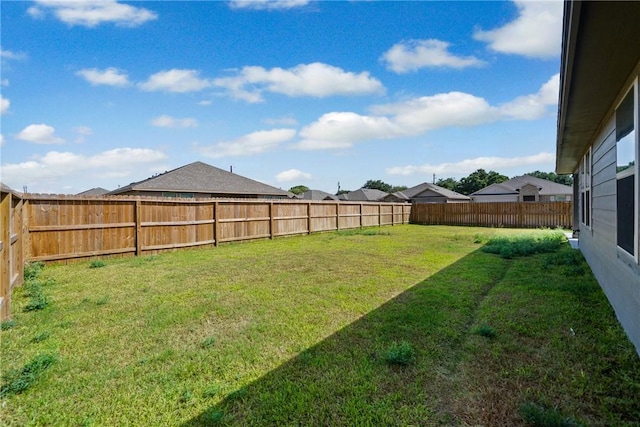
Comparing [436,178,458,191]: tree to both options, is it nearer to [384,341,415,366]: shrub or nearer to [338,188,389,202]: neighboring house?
[338,188,389,202]: neighboring house

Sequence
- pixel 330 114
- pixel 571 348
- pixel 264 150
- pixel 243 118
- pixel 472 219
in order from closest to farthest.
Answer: pixel 571 348, pixel 243 118, pixel 330 114, pixel 472 219, pixel 264 150

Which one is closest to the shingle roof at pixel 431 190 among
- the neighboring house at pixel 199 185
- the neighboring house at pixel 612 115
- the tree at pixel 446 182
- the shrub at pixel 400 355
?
the neighboring house at pixel 199 185

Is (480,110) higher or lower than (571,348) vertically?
higher

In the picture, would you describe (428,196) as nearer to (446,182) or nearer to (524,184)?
(524,184)

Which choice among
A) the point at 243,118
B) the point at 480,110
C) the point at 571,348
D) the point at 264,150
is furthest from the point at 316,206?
the point at 264,150

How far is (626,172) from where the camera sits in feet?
10.1

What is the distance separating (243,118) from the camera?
52.4 ft

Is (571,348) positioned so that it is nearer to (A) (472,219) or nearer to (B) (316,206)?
(B) (316,206)

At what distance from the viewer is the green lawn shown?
1965mm

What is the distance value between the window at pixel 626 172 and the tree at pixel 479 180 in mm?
52996

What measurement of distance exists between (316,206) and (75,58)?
32.1ft

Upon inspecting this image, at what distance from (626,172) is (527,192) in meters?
35.3

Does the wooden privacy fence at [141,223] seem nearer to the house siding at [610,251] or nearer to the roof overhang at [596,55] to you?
the roof overhang at [596,55]

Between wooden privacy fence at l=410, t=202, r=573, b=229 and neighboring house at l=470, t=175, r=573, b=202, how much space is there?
667 inches
